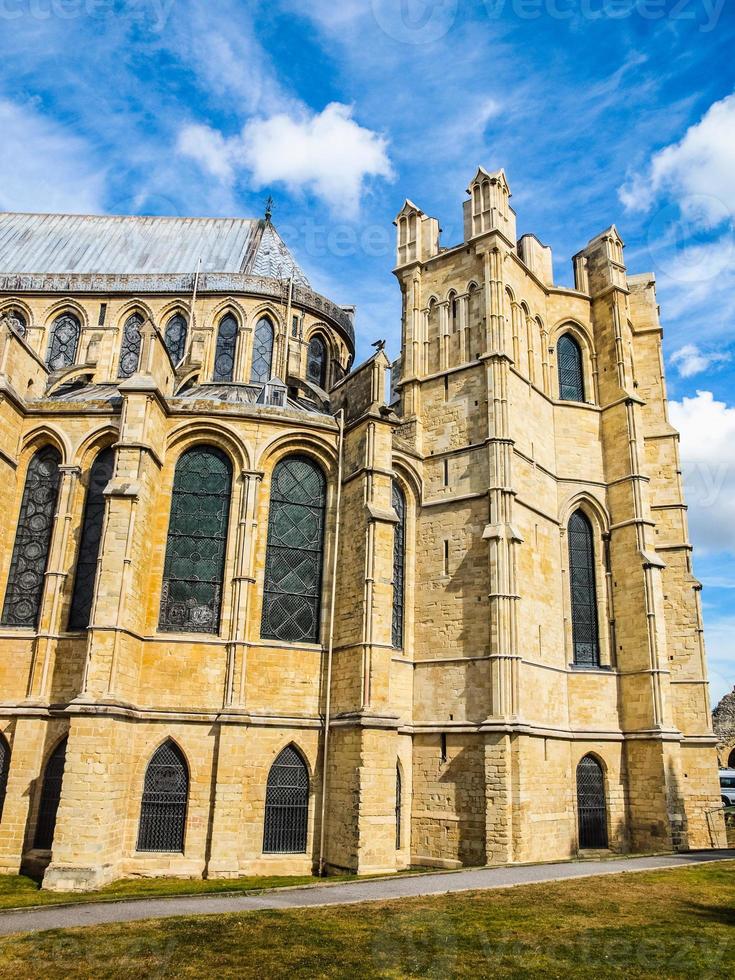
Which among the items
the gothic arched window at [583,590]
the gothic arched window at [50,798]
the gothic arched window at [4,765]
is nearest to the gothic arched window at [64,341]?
the gothic arched window at [4,765]

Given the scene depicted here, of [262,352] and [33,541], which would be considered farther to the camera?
[262,352]

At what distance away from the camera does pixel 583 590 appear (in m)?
23.5

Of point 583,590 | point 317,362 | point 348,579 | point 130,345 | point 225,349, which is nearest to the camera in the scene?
point 348,579

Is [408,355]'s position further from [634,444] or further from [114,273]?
[114,273]

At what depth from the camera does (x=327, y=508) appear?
64.9ft

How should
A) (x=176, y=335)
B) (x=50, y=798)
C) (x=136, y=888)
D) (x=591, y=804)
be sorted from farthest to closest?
(x=176, y=335)
(x=591, y=804)
(x=50, y=798)
(x=136, y=888)

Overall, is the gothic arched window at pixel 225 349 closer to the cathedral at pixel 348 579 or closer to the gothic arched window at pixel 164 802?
the cathedral at pixel 348 579

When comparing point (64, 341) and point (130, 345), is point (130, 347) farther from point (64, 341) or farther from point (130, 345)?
point (64, 341)

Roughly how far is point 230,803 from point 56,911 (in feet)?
16.3

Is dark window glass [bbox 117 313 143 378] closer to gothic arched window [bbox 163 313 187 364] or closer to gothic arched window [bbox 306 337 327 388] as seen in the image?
gothic arched window [bbox 163 313 187 364]

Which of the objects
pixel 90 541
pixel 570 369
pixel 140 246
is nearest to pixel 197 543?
pixel 90 541

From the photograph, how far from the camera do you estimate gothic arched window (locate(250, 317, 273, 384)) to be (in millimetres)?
25609

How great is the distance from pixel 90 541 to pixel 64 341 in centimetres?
1063

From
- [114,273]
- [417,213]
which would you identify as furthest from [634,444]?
[114,273]
